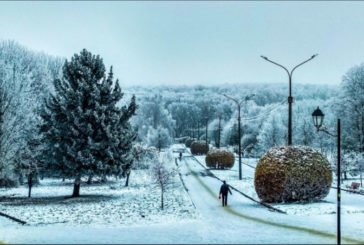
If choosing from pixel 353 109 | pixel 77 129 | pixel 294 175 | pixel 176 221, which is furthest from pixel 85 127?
pixel 353 109

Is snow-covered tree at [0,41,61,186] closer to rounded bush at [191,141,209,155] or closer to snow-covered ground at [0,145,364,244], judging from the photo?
snow-covered ground at [0,145,364,244]

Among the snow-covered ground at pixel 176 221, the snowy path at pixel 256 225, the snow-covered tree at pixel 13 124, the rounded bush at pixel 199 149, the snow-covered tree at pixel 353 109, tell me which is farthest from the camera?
the rounded bush at pixel 199 149

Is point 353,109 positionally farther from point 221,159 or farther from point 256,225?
point 256,225

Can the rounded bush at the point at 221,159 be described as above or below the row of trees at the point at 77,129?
below

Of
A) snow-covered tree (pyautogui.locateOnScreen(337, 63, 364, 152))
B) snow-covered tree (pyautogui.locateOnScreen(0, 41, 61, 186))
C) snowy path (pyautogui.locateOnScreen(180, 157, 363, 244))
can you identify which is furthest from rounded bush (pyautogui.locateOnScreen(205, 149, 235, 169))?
snowy path (pyautogui.locateOnScreen(180, 157, 363, 244))

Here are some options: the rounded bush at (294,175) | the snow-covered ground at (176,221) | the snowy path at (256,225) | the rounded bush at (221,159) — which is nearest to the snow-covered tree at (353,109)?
the rounded bush at (221,159)

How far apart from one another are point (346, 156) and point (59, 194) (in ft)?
77.0

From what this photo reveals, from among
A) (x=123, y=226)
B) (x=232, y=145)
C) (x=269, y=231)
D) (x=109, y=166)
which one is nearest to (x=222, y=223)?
(x=269, y=231)

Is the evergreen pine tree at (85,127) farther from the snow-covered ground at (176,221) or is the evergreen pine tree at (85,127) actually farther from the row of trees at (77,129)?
the snow-covered ground at (176,221)

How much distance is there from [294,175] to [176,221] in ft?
22.3

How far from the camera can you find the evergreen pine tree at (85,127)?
29.6 metres

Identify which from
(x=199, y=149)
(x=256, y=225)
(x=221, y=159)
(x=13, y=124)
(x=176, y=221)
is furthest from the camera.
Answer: (x=199, y=149)

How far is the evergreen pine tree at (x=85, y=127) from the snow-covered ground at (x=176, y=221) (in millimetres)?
1970

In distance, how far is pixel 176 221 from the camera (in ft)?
64.2
